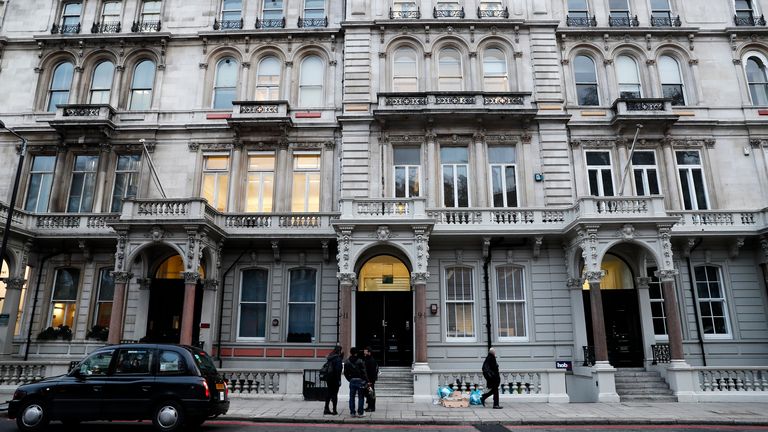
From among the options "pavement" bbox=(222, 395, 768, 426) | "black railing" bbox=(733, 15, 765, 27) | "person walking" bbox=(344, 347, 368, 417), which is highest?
"black railing" bbox=(733, 15, 765, 27)

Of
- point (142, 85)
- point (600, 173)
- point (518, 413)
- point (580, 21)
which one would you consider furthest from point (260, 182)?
point (580, 21)

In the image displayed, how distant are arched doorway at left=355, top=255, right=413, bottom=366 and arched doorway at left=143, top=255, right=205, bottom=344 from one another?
273 inches

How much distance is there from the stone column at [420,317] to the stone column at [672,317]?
8.74m

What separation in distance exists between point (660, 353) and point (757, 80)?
1508cm

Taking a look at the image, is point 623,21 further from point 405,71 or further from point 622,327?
point 622,327

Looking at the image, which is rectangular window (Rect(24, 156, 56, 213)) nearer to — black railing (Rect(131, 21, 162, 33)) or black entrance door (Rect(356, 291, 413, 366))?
black railing (Rect(131, 21, 162, 33))

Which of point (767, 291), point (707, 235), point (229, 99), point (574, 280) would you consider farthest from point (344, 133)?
point (767, 291)

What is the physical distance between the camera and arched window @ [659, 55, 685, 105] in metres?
23.6

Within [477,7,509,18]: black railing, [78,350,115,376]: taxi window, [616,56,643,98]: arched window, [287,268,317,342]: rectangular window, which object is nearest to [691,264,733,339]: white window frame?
[616,56,643,98]: arched window

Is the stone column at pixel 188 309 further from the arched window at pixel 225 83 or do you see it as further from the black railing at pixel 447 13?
the black railing at pixel 447 13

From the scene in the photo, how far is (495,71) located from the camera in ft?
77.4

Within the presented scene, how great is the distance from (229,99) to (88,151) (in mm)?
7128

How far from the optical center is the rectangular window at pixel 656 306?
67.7ft

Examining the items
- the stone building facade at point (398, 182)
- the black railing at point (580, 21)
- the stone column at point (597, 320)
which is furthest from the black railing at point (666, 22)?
the stone column at point (597, 320)
